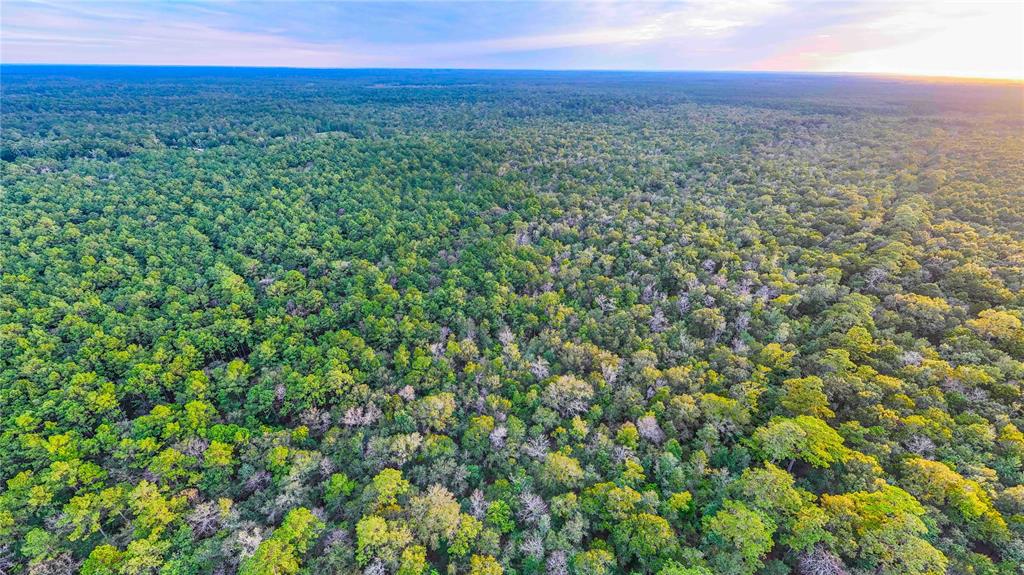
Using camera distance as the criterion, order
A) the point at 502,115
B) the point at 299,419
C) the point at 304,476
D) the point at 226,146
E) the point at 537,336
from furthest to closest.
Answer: the point at 502,115, the point at 226,146, the point at 537,336, the point at 299,419, the point at 304,476

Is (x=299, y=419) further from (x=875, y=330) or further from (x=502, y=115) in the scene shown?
(x=502, y=115)

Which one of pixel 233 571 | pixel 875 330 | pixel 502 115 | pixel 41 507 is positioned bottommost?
pixel 233 571

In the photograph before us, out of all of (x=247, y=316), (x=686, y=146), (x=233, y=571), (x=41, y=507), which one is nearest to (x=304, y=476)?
(x=233, y=571)

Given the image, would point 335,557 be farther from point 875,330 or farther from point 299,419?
point 875,330

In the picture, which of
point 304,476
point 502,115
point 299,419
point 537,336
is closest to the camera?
point 304,476

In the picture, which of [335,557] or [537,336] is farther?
[537,336]

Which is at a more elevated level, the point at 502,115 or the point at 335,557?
the point at 502,115
